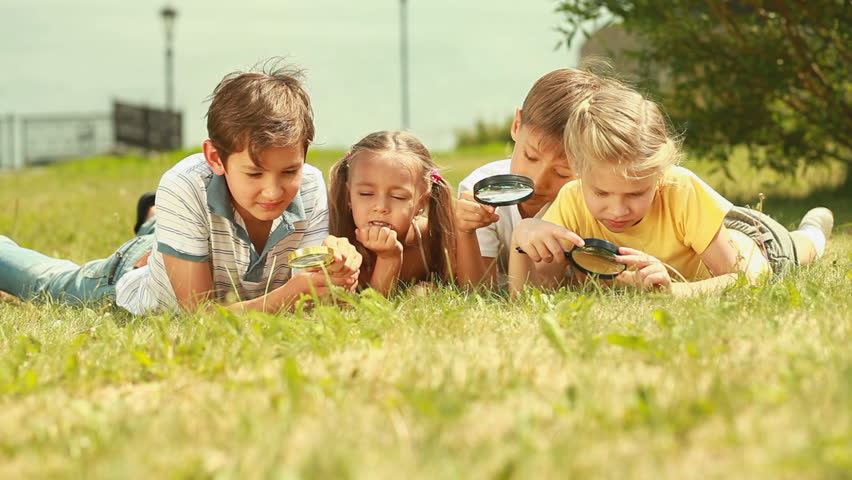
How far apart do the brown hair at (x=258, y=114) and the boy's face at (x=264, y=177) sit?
1.6 inches

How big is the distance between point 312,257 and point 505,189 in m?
1.04

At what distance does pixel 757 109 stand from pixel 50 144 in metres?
30.1

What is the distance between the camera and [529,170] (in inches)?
184

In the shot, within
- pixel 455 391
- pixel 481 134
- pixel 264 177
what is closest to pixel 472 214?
pixel 264 177

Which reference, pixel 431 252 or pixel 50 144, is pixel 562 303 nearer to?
pixel 431 252

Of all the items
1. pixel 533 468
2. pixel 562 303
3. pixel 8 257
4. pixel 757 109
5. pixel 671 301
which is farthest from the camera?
pixel 757 109

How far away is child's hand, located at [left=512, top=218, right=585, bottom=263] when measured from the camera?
162 inches

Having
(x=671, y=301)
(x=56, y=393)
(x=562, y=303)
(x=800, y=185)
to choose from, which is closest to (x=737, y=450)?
(x=562, y=303)

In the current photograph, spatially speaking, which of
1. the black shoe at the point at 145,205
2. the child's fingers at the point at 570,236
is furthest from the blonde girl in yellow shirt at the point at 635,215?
the black shoe at the point at 145,205

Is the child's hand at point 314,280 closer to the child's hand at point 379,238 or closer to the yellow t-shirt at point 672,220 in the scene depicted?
the child's hand at point 379,238

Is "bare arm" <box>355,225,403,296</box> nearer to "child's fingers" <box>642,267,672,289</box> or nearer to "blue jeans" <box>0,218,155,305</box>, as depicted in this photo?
"child's fingers" <box>642,267,672,289</box>

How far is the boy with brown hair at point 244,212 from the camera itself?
→ 414 centimetres

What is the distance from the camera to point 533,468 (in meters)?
1.92

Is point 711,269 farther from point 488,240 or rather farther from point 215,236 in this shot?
point 215,236
